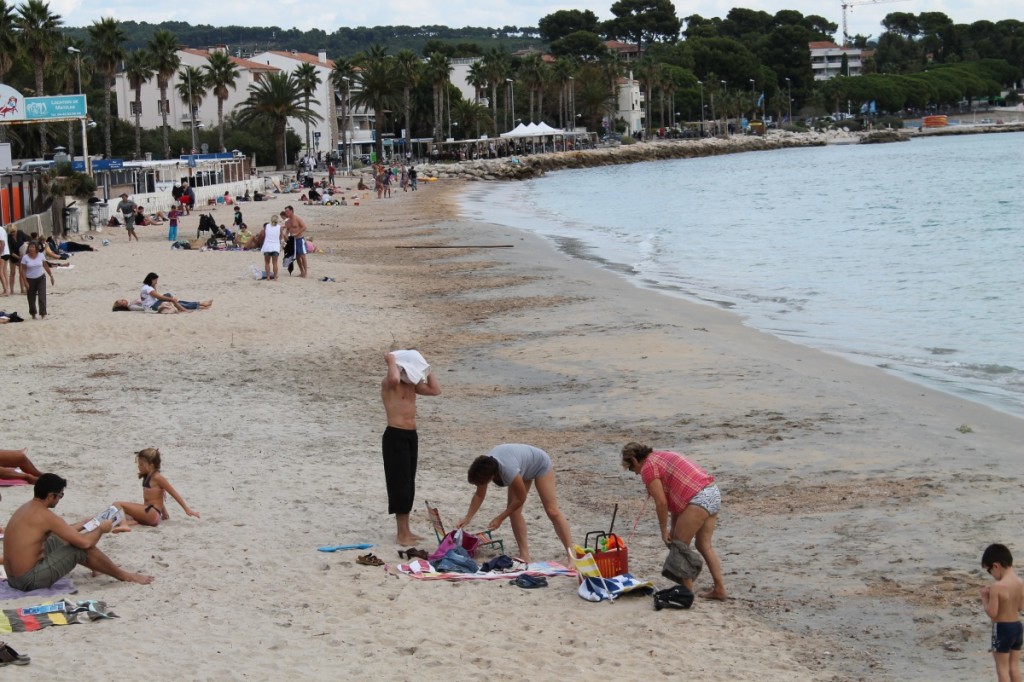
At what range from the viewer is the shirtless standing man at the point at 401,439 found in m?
8.49

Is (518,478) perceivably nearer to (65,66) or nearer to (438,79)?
(65,66)

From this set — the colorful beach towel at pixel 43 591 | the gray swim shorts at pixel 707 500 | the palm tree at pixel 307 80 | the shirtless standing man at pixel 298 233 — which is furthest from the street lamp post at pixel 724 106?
the colorful beach towel at pixel 43 591

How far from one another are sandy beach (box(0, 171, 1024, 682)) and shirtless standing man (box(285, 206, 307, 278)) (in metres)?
2.74

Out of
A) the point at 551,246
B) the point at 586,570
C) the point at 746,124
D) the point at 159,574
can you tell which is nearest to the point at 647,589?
the point at 586,570

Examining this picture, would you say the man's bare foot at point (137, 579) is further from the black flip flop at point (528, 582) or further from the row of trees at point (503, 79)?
the row of trees at point (503, 79)

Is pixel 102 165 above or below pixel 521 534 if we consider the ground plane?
above

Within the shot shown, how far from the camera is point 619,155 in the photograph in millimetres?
114250

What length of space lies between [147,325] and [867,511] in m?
12.2

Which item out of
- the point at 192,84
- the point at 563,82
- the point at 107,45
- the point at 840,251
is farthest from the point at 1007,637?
the point at 563,82

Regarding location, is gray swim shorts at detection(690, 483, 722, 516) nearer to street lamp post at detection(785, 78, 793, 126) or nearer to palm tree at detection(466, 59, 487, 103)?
palm tree at detection(466, 59, 487, 103)

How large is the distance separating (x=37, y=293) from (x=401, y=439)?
12.0 meters

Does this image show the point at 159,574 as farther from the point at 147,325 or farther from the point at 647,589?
the point at 147,325

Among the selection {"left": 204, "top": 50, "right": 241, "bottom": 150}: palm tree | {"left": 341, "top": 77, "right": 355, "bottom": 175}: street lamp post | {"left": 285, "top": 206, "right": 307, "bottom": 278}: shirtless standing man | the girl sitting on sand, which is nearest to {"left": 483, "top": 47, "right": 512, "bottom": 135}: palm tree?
{"left": 341, "top": 77, "right": 355, "bottom": 175}: street lamp post

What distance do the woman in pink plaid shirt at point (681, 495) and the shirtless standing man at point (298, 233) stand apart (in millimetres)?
16862
